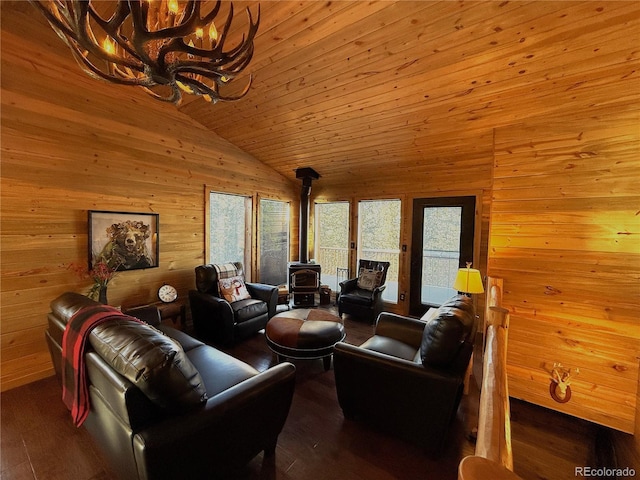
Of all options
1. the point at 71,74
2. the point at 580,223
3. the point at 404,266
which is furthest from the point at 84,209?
the point at 580,223

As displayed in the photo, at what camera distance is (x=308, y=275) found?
480cm

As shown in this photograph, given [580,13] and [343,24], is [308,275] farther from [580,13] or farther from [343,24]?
[580,13]

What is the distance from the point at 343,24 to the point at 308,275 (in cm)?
360

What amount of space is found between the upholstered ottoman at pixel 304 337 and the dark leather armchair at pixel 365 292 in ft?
4.55

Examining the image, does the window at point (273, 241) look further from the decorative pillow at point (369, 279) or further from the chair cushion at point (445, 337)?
the chair cushion at point (445, 337)

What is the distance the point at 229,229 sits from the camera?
15.0ft

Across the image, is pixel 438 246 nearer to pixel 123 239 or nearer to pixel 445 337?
pixel 445 337

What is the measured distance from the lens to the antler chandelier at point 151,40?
116 centimetres

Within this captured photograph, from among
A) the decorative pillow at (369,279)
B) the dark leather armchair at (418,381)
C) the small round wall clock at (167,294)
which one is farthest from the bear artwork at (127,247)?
the decorative pillow at (369,279)

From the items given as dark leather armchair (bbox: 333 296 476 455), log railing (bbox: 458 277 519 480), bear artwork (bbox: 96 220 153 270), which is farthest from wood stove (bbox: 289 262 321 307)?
log railing (bbox: 458 277 519 480)

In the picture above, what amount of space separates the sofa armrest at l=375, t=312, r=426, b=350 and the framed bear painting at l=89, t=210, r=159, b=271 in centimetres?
298

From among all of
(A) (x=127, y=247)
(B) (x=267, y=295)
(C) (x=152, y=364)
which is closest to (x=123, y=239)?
(A) (x=127, y=247)

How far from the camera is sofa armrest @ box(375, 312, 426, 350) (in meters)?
2.61

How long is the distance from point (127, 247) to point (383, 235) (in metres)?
3.92
